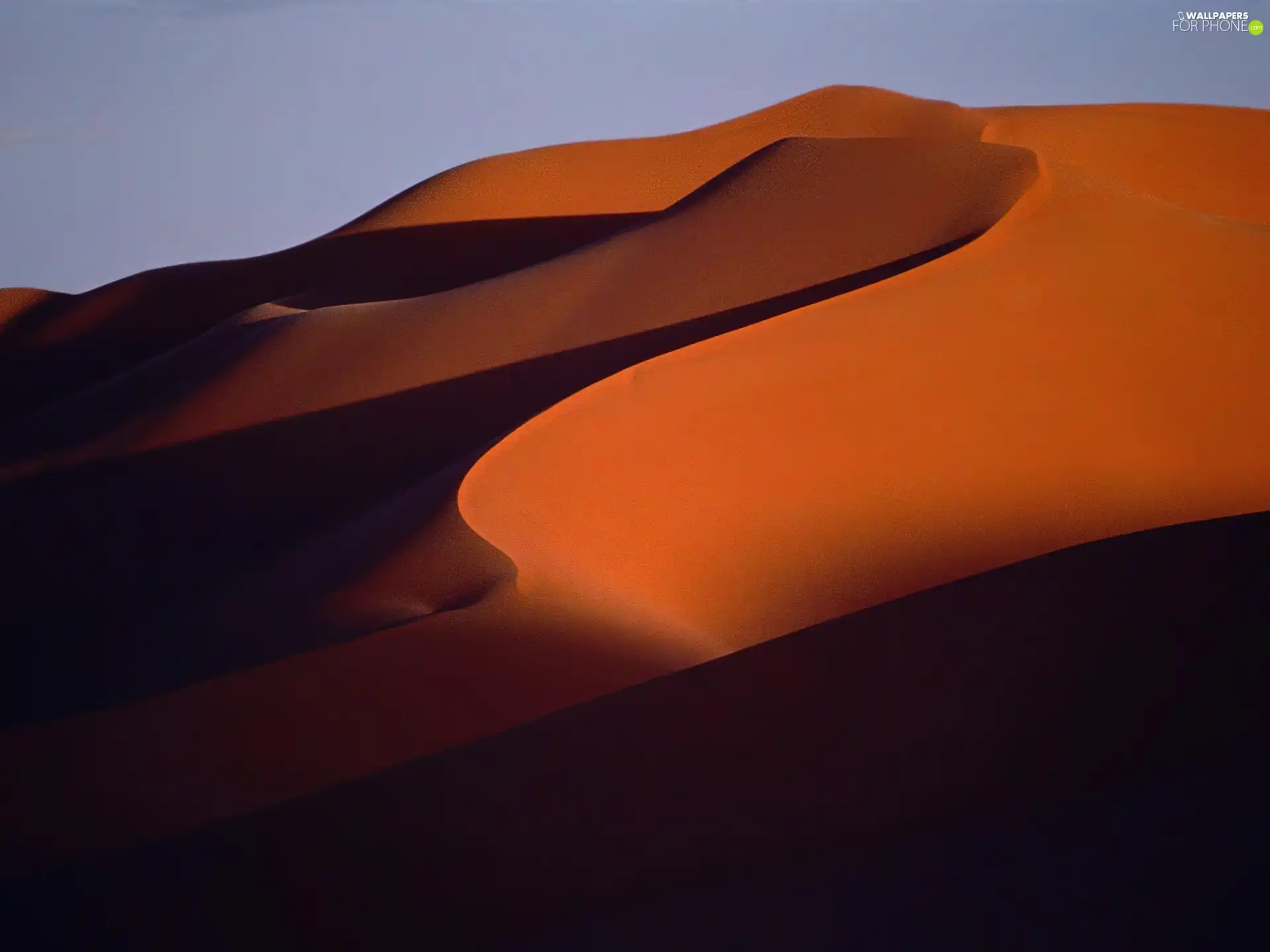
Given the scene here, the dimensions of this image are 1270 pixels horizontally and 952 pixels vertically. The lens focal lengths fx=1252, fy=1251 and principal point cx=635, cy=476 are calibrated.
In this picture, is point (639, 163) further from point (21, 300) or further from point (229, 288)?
point (21, 300)

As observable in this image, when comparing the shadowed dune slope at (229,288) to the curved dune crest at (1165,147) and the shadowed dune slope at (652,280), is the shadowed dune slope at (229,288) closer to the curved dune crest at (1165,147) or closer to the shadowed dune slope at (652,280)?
the shadowed dune slope at (652,280)

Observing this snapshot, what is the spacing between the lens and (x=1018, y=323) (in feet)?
32.6

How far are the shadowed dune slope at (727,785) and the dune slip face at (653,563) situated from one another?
0.02 meters

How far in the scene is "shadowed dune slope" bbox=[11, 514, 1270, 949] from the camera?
141 inches

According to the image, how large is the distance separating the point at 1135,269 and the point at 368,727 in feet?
27.9

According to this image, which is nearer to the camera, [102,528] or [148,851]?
[148,851]

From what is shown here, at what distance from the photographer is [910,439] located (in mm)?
8594

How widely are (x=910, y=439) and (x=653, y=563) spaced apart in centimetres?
247

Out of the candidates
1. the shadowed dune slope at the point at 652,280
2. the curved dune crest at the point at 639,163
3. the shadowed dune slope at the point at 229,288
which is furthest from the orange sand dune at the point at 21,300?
the shadowed dune slope at the point at 652,280

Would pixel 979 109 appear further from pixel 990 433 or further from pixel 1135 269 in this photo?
pixel 990 433

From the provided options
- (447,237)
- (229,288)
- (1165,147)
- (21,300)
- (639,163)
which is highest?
(639,163)

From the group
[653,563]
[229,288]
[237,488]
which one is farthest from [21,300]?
[653,563]

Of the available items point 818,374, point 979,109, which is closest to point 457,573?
point 818,374

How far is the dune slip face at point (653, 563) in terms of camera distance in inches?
150
